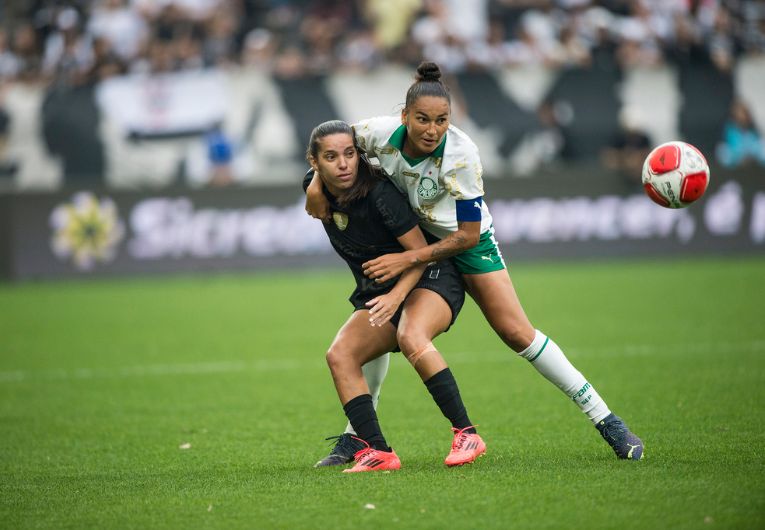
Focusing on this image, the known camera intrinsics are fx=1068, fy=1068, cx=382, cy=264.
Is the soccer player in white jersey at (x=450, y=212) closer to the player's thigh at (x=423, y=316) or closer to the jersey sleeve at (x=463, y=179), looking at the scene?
the jersey sleeve at (x=463, y=179)

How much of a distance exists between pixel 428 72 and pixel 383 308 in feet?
4.11

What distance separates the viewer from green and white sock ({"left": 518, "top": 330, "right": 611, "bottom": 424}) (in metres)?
5.85

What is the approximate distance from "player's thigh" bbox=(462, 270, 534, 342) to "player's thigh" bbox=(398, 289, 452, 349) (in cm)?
22

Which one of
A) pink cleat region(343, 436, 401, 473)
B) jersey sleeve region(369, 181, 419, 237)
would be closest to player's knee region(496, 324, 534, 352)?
jersey sleeve region(369, 181, 419, 237)

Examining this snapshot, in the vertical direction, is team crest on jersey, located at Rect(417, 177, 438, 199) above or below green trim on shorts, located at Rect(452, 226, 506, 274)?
above

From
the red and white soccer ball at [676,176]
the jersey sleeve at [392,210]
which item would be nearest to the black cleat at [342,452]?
the jersey sleeve at [392,210]

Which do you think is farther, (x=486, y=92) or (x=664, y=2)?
(x=664, y=2)

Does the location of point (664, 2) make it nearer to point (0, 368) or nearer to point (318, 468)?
point (0, 368)

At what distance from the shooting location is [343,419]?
7.51 m

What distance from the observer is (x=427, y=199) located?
18.9ft

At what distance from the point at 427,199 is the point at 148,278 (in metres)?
13.0

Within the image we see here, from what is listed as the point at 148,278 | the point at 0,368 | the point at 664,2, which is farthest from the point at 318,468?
the point at 664,2

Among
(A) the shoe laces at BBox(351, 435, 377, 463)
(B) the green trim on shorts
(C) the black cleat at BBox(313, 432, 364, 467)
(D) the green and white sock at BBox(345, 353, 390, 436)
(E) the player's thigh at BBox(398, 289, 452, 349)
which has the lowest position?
(C) the black cleat at BBox(313, 432, 364, 467)

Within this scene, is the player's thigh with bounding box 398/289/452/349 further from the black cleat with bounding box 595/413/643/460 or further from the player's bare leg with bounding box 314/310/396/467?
the black cleat with bounding box 595/413/643/460
